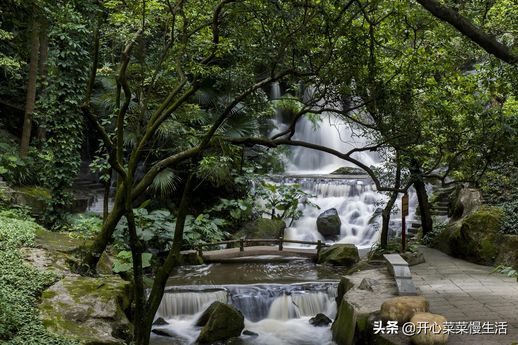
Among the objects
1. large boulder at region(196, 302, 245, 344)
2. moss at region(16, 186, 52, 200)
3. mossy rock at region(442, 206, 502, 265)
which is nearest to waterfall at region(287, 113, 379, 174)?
mossy rock at region(442, 206, 502, 265)

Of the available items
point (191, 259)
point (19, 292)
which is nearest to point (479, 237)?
point (191, 259)

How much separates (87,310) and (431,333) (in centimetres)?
406

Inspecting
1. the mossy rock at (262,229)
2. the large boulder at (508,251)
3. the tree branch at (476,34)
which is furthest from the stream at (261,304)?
the tree branch at (476,34)

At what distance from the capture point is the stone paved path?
17.5 feet

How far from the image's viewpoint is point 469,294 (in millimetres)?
7000

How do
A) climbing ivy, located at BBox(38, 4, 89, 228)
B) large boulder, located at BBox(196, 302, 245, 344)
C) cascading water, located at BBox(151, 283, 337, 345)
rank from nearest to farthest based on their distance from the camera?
large boulder, located at BBox(196, 302, 245, 344)
cascading water, located at BBox(151, 283, 337, 345)
climbing ivy, located at BBox(38, 4, 89, 228)

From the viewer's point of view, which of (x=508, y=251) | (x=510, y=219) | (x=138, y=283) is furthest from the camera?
(x=510, y=219)

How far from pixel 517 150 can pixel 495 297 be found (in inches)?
88.0

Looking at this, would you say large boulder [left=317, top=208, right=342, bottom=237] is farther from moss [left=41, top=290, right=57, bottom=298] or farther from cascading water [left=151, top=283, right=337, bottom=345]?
moss [left=41, top=290, right=57, bottom=298]

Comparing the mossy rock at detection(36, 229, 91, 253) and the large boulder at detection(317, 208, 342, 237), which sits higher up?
the large boulder at detection(317, 208, 342, 237)

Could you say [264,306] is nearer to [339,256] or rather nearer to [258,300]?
[258,300]

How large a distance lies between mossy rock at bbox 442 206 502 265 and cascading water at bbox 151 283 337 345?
314 centimetres

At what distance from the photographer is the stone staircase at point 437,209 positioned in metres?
14.4

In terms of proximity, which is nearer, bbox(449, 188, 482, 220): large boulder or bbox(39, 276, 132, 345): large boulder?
bbox(39, 276, 132, 345): large boulder
